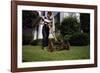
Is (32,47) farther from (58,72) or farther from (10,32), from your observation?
(58,72)

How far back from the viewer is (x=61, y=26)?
1979 millimetres

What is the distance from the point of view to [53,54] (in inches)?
76.6

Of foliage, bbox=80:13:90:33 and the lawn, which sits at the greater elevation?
foliage, bbox=80:13:90:33

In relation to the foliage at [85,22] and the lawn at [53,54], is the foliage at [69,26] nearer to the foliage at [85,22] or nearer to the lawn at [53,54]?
the foliage at [85,22]

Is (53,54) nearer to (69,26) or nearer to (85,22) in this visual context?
(69,26)

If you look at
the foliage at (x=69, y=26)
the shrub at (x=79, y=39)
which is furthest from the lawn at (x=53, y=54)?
the foliage at (x=69, y=26)

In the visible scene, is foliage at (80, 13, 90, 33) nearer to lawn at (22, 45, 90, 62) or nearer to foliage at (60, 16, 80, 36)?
foliage at (60, 16, 80, 36)

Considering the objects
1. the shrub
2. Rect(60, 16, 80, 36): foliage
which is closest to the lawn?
the shrub

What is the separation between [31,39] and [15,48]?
0.18 meters

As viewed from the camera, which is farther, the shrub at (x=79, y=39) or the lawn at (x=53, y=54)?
the shrub at (x=79, y=39)

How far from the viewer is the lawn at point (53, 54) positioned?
73.2 inches

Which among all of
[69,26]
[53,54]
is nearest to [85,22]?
[69,26]

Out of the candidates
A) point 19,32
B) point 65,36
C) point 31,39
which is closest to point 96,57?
point 65,36

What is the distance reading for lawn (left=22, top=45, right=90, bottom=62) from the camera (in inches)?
73.2
